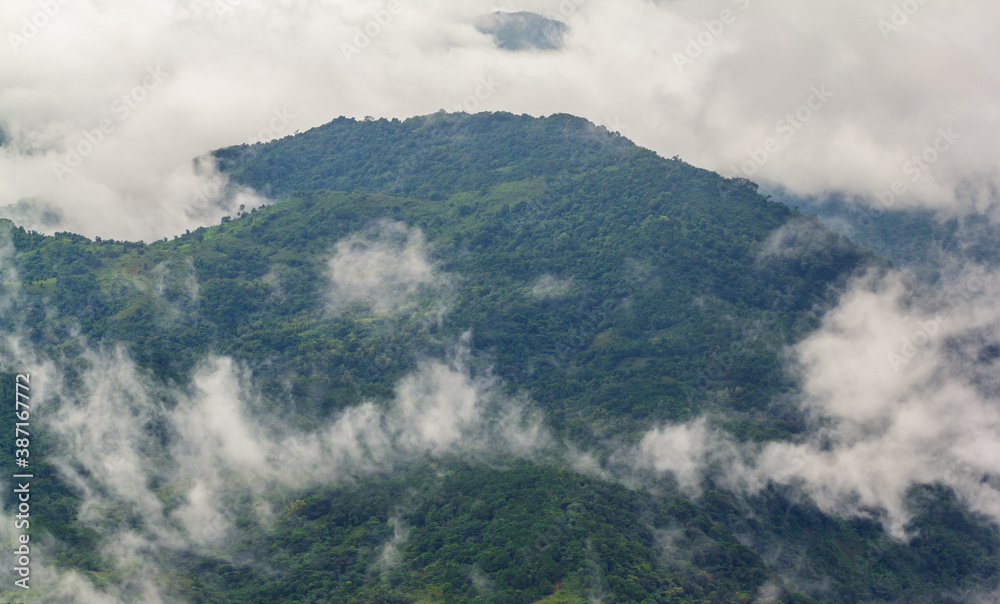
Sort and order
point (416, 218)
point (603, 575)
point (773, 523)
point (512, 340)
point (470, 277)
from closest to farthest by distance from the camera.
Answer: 1. point (603, 575)
2. point (773, 523)
3. point (512, 340)
4. point (470, 277)
5. point (416, 218)

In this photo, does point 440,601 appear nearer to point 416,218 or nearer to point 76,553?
point 76,553

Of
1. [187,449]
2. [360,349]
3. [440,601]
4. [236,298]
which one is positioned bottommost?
[440,601]

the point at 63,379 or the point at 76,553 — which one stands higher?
the point at 63,379

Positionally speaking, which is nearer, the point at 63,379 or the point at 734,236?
the point at 63,379

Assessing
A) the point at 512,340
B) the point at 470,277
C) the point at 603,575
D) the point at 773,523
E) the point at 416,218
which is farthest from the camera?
the point at 416,218

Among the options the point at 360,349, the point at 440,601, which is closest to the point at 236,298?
the point at 360,349

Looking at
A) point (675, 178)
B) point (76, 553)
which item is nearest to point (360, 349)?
point (76, 553)
